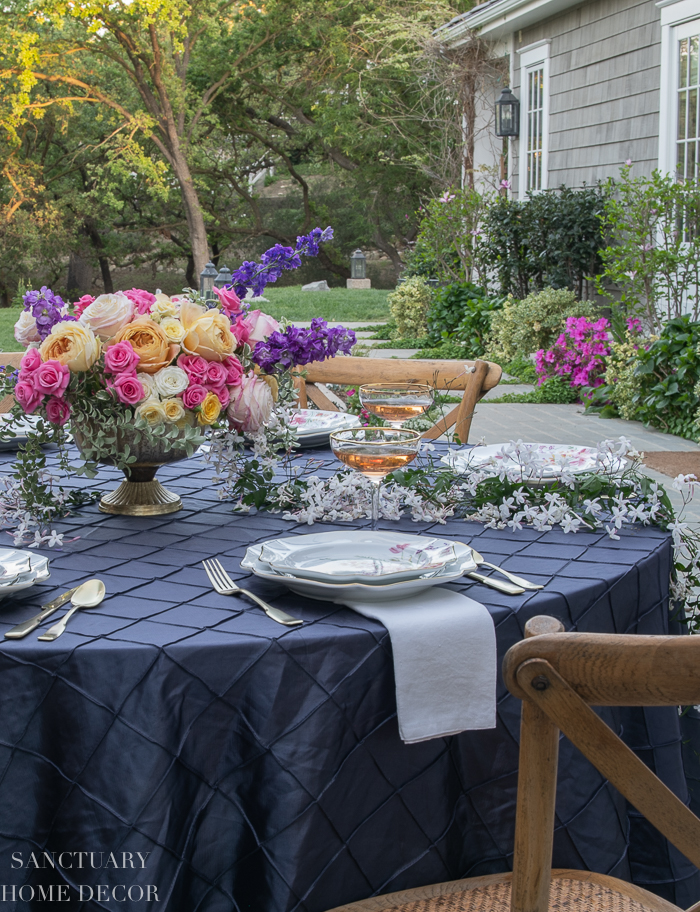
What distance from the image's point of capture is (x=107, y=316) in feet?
5.43

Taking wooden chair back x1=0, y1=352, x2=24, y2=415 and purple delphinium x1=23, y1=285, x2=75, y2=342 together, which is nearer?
purple delphinium x1=23, y1=285, x2=75, y2=342

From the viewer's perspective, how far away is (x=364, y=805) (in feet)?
4.24

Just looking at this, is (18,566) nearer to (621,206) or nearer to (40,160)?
(621,206)

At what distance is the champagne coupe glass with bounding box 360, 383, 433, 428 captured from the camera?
2.02 m

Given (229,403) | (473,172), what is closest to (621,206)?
(473,172)

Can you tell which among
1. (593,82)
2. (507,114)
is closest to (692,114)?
(593,82)

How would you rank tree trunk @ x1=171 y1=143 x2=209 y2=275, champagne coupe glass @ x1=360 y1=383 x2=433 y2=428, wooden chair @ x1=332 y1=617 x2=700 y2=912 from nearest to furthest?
wooden chair @ x1=332 y1=617 x2=700 y2=912 < champagne coupe glass @ x1=360 y1=383 x2=433 y2=428 < tree trunk @ x1=171 y1=143 x2=209 y2=275

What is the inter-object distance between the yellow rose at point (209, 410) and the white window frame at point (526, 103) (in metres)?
9.14

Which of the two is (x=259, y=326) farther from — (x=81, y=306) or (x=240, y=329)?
(x=81, y=306)

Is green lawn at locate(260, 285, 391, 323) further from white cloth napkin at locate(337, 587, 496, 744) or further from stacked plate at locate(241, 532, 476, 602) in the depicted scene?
white cloth napkin at locate(337, 587, 496, 744)

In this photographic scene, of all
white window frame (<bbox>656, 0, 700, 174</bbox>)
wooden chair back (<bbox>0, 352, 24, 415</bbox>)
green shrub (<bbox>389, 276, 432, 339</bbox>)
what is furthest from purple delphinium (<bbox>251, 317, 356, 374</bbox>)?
green shrub (<bbox>389, 276, 432, 339</bbox>)

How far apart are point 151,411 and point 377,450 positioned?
1.39 feet

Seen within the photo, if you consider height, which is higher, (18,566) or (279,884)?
(18,566)

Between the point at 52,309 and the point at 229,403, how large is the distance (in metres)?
0.39
